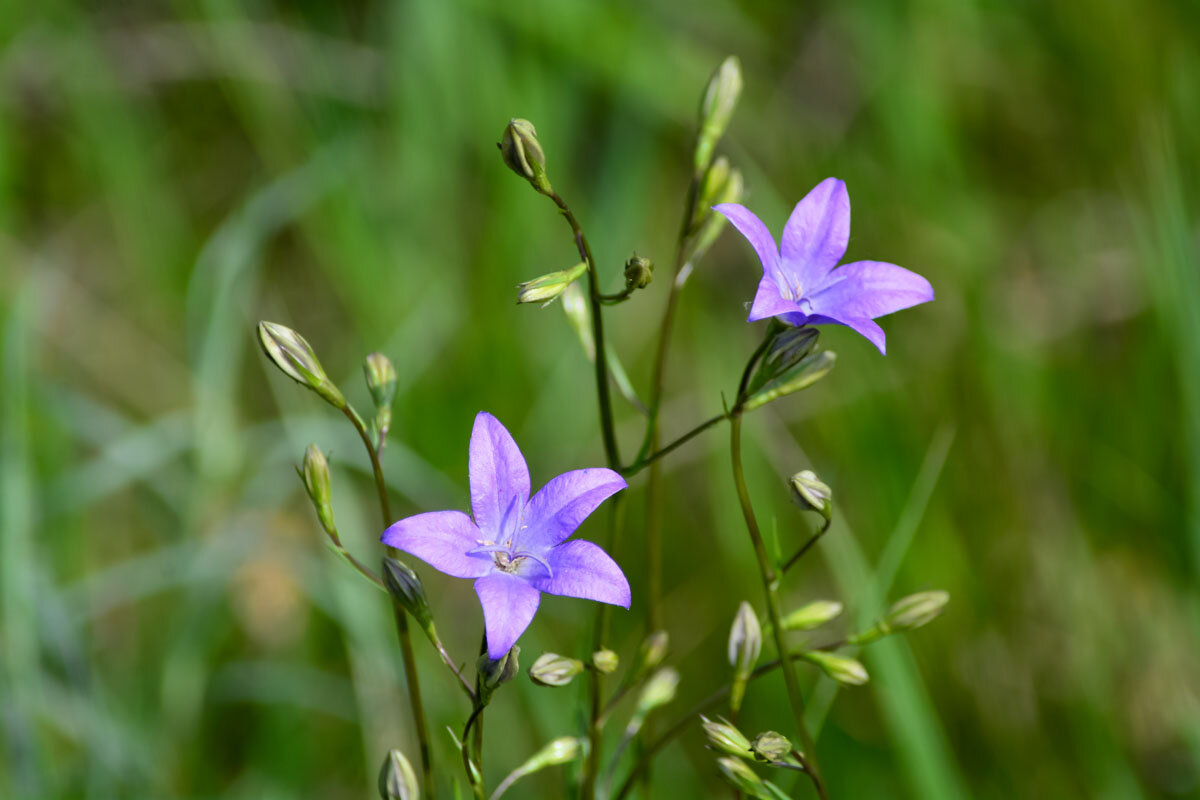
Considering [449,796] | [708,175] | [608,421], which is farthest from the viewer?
[449,796]

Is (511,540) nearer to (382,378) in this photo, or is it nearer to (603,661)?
(603,661)

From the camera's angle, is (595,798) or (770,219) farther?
(770,219)

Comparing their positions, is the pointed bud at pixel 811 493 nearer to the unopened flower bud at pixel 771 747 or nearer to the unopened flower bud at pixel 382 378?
the unopened flower bud at pixel 771 747

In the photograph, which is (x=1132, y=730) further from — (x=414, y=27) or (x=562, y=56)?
(x=414, y=27)

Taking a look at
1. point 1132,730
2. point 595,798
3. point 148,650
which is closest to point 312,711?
point 148,650

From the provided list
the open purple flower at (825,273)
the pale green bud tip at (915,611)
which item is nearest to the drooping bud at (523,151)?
the open purple flower at (825,273)

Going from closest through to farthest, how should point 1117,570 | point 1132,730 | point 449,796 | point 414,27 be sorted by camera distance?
point 449,796 → point 1132,730 → point 1117,570 → point 414,27
